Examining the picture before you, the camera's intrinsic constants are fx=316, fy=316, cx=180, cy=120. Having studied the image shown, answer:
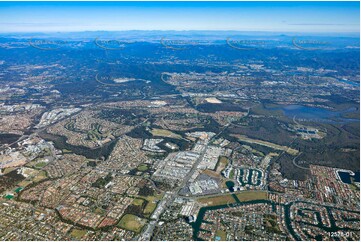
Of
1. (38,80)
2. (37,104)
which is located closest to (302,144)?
(37,104)

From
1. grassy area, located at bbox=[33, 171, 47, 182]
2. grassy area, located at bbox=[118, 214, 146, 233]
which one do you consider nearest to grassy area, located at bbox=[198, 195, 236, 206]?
grassy area, located at bbox=[118, 214, 146, 233]

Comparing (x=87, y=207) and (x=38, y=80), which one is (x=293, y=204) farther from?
(x=38, y=80)

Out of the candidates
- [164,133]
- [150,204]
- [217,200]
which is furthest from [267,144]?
[150,204]

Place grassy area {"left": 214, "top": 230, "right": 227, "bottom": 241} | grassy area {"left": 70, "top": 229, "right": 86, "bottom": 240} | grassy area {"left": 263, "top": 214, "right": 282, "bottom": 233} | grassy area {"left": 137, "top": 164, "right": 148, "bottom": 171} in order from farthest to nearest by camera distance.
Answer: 1. grassy area {"left": 137, "top": 164, "right": 148, "bottom": 171}
2. grassy area {"left": 263, "top": 214, "right": 282, "bottom": 233}
3. grassy area {"left": 70, "top": 229, "right": 86, "bottom": 240}
4. grassy area {"left": 214, "top": 230, "right": 227, "bottom": 241}

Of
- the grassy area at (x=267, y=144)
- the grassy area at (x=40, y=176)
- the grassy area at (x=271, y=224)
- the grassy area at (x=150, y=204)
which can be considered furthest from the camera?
the grassy area at (x=267, y=144)

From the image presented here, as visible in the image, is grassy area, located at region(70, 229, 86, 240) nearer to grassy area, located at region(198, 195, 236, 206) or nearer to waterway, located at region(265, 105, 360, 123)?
grassy area, located at region(198, 195, 236, 206)

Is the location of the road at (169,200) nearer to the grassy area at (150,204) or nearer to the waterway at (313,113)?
the grassy area at (150,204)

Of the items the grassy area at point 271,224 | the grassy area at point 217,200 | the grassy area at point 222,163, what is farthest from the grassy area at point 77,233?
the grassy area at point 222,163
